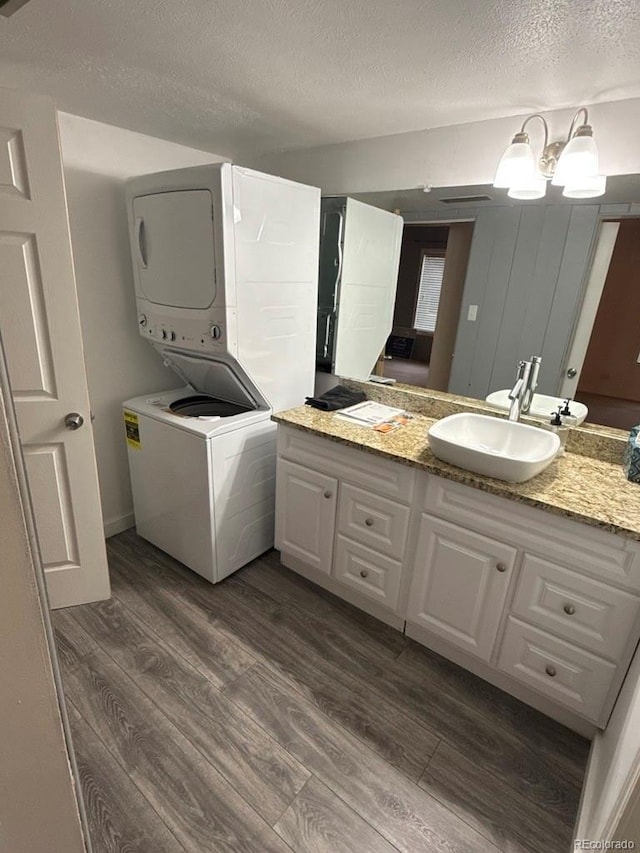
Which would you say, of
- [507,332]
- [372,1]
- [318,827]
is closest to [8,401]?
[372,1]

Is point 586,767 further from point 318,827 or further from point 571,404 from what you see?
point 571,404

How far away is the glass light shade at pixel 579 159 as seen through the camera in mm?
1471

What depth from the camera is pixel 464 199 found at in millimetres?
1907

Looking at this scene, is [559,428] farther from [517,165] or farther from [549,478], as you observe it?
[517,165]

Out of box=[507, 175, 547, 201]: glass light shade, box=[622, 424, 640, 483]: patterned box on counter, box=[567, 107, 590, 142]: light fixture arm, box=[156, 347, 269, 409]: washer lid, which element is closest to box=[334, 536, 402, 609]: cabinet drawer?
box=[156, 347, 269, 409]: washer lid

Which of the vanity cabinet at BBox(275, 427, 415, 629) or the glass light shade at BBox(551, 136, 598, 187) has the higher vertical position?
the glass light shade at BBox(551, 136, 598, 187)

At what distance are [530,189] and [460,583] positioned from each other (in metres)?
1.57

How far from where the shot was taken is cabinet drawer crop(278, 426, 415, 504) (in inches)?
68.1

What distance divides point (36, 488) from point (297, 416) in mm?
1155

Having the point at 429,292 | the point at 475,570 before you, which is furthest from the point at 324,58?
the point at 475,570

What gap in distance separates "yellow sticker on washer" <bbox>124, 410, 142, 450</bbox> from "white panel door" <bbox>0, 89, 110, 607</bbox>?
1.26 ft

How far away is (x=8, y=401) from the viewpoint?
482mm

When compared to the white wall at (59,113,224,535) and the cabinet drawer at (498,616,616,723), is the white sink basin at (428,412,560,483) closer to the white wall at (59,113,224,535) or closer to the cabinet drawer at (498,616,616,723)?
the cabinet drawer at (498,616,616,723)

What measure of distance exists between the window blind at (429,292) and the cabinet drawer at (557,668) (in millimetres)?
1358
